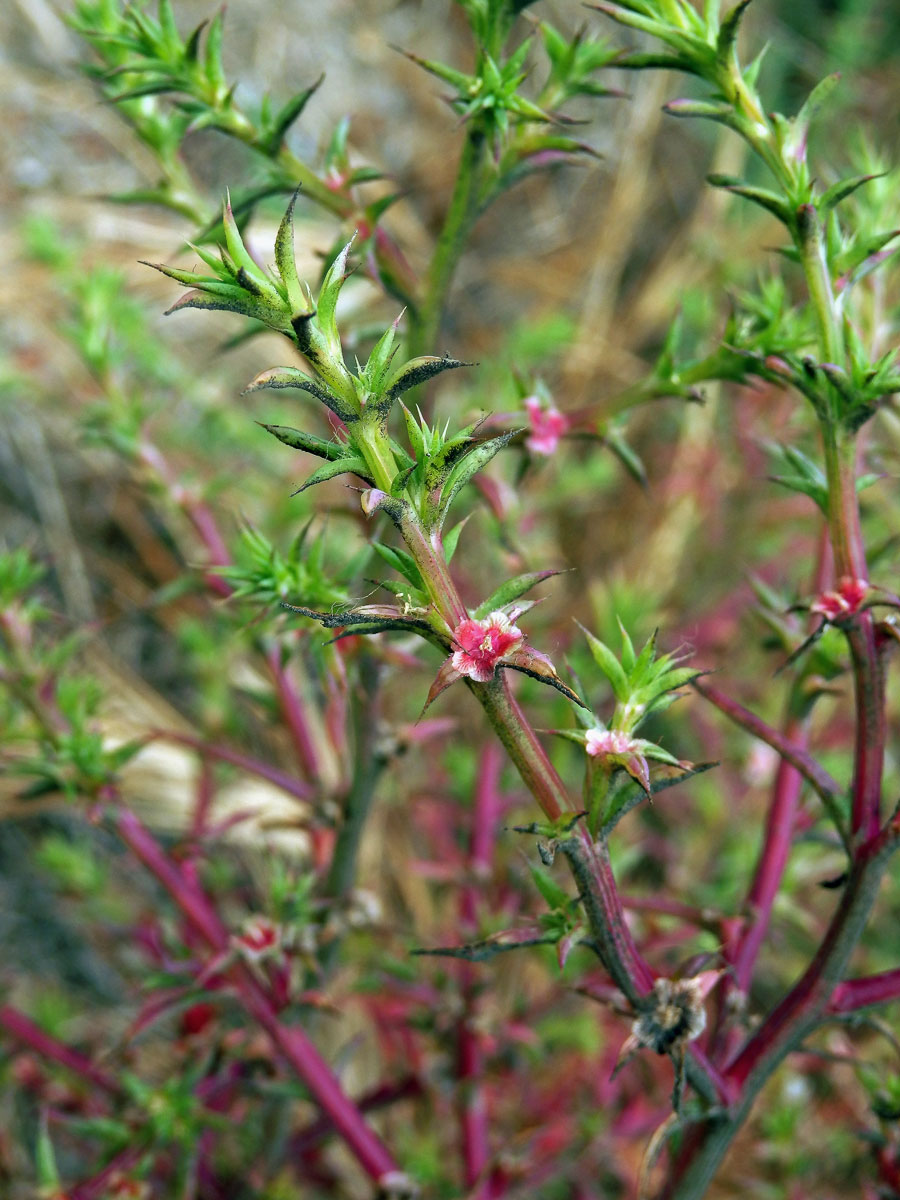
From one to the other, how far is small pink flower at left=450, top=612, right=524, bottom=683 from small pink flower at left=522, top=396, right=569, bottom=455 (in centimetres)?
41

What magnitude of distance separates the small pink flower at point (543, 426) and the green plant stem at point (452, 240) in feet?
0.42

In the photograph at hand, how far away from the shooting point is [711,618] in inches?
75.9

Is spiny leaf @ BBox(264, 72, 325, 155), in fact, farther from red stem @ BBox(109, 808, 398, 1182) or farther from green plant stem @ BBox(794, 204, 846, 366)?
red stem @ BBox(109, 808, 398, 1182)

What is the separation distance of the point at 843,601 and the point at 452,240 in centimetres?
43

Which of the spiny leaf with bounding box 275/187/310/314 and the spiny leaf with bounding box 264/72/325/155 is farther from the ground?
the spiny leaf with bounding box 264/72/325/155

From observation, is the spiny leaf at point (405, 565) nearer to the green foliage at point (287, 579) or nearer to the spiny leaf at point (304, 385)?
the spiny leaf at point (304, 385)

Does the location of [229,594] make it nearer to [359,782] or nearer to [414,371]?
[359,782]

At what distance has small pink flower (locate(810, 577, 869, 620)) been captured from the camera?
715 millimetres

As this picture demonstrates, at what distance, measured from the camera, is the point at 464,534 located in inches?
92.0

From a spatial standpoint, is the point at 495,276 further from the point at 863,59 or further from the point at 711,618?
the point at 711,618

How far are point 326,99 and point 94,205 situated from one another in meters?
1.01

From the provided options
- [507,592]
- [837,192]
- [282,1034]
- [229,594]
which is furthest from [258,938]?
[837,192]

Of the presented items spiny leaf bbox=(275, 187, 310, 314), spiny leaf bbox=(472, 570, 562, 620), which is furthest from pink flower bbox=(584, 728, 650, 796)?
spiny leaf bbox=(275, 187, 310, 314)

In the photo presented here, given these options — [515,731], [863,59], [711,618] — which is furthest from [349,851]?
[863,59]
